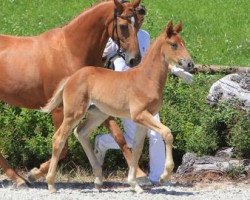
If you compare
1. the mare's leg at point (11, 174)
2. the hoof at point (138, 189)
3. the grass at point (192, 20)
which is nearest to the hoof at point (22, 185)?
the mare's leg at point (11, 174)

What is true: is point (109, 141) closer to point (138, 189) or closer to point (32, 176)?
point (32, 176)

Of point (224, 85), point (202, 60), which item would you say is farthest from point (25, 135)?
point (202, 60)

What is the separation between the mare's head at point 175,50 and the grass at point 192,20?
207 inches

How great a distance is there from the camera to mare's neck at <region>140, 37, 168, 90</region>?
920cm

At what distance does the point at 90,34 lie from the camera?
32.1ft

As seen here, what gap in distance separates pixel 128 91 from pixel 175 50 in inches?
25.8

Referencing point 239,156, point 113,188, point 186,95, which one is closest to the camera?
point 113,188

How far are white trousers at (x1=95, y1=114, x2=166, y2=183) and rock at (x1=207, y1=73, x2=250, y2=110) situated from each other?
137 cm

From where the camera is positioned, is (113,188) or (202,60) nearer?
(113,188)

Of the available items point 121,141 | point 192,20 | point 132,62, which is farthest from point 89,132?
point 192,20

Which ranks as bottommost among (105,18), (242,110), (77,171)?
(77,171)

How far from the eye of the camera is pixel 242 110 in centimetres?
1100

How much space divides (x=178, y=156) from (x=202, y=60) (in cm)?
379

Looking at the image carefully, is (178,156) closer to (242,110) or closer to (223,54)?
(242,110)
